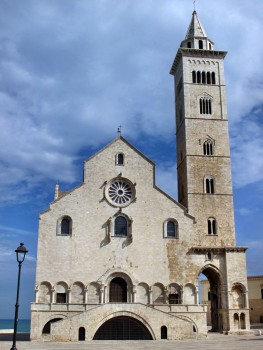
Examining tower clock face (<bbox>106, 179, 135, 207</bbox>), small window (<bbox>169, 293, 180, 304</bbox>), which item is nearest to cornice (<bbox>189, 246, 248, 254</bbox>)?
small window (<bbox>169, 293, 180, 304</bbox>)

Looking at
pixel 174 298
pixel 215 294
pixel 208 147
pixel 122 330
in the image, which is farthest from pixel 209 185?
pixel 122 330

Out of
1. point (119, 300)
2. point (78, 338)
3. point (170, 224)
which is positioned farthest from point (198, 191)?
point (78, 338)

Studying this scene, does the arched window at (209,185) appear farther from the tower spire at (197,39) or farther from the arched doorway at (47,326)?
the arched doorway at (47,326)

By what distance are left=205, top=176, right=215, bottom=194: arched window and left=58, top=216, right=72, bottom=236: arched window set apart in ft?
46.6

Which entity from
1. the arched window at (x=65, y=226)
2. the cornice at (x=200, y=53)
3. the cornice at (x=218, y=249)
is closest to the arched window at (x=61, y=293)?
the arched window at (x=65, y=226)

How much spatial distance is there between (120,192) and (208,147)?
11089 mm

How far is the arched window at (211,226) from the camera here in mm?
42656

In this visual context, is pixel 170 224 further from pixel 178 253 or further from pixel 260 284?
pixel 260 284

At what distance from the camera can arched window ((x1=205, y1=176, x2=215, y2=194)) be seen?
145 ft

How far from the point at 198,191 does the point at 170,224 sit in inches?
205

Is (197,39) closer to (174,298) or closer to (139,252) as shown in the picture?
(139,252)

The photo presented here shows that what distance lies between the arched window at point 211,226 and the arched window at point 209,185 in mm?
2951

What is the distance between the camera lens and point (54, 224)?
1532 inches

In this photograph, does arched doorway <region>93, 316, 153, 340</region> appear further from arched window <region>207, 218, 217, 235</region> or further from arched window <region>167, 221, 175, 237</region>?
arched window <region>207, 218, 217, 235</region>
